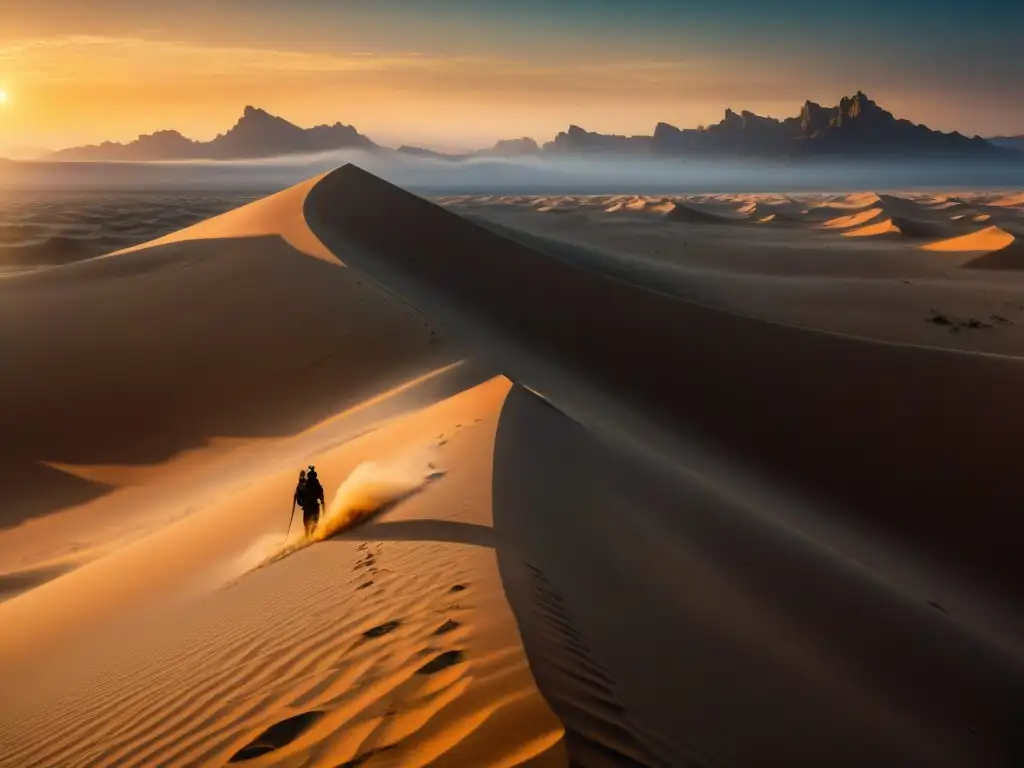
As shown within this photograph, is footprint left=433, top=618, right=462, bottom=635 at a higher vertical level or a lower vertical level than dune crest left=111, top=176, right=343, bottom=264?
lower

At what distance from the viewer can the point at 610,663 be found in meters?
3.91

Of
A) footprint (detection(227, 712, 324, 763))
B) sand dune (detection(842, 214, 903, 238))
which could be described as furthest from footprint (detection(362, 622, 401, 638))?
sand dune (detection(842, 214, 903, 238))

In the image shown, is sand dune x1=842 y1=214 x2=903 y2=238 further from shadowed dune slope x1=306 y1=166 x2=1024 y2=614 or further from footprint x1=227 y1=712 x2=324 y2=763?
footprint x1=227 y1=712 x2=324 y2=763

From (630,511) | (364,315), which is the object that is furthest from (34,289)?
(630,511)

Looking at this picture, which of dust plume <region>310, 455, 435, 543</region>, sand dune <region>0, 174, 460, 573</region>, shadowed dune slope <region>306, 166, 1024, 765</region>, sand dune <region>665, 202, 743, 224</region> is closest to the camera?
shadowed dune slope <region>306, 166, 1024, 765</region>

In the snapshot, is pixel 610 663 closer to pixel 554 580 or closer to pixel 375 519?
pixel 554 580

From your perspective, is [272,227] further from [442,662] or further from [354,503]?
[442,662]

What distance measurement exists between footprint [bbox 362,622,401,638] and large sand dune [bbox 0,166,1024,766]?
0.09 feet

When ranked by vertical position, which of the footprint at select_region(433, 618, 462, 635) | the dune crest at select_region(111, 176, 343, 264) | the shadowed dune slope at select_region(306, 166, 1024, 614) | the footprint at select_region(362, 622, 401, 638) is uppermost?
the dune crest at select_region(111, 176, 343, 264)

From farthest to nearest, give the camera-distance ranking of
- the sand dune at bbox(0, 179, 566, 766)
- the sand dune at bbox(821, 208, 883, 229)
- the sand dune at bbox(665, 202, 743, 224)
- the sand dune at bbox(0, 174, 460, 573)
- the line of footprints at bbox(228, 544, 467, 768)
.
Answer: the sand dune at bbox(665, 202, 743, 224)
the sand dune at bbox(821, 208, 883, 229)
the sand dune at bbox(0, 174, 460, 573)
the sand dune at bbox(0, 179, 566, 766)
the line of footprints at bbox(228, 544, 467, 768)

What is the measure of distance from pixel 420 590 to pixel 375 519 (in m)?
2.35

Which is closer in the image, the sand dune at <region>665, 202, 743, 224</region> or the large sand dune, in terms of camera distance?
the large sand dune

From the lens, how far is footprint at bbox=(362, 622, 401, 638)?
4.19 metres

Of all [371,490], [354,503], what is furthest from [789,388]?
[354,503]
